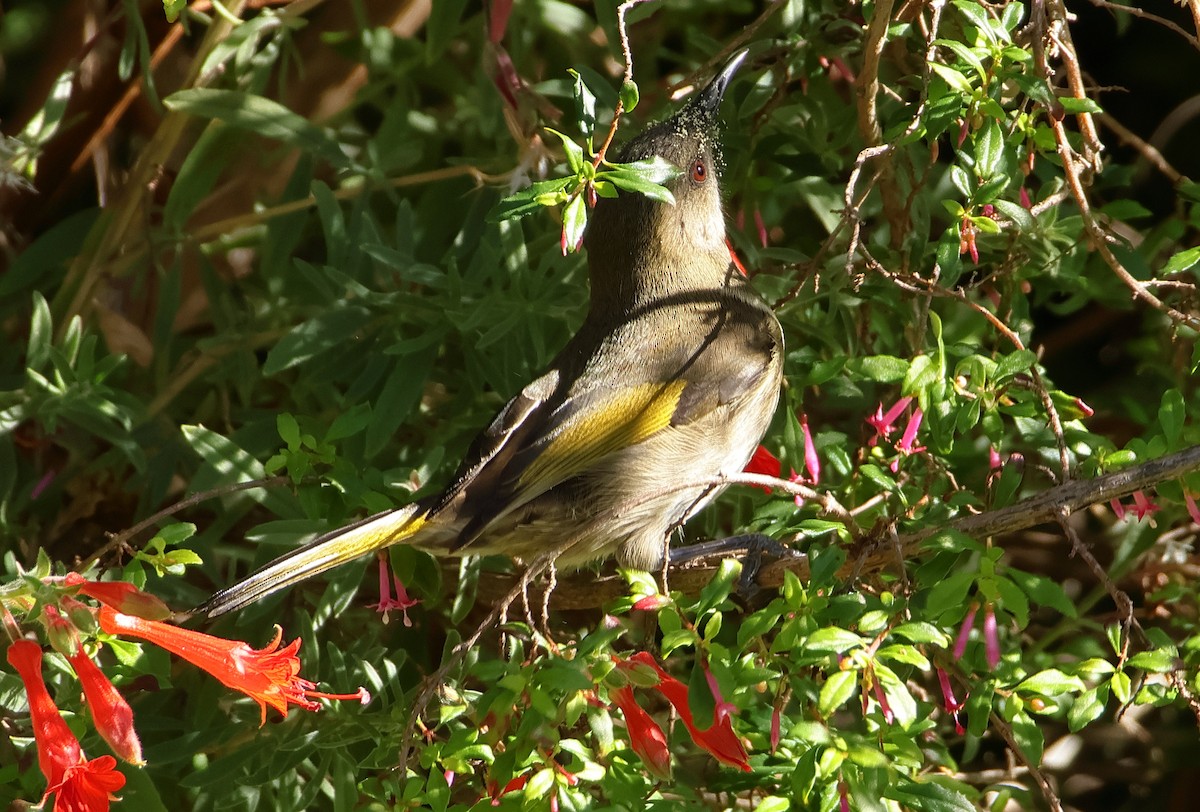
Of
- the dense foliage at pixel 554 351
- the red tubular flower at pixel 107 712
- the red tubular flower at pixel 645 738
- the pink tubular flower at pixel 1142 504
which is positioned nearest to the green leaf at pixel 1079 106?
the dense foliage at pixel 554 351

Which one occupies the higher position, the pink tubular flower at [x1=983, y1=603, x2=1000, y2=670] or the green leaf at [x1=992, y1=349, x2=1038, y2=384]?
the green leaf at [x1=992, y1=349, x2=1038, y2=384]

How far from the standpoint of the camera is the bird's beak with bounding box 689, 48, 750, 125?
262 cm

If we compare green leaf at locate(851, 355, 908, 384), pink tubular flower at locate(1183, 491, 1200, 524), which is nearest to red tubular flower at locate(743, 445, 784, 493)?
green leaf at locate(851, 355, 908, 384)

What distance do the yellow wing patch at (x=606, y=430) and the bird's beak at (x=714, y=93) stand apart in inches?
20.8

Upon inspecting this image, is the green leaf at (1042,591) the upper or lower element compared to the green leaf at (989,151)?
lower

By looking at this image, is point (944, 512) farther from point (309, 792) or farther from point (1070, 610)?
point (309, 792)

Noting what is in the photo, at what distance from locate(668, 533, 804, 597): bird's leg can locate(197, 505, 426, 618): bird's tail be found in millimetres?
606

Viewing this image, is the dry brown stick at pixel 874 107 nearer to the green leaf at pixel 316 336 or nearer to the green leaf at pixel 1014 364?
the green leaf at pixel 1014 364

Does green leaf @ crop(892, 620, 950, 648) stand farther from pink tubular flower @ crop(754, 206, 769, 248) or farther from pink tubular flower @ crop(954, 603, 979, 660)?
pink tubular flower @ crop(754, 206, 769, 248)

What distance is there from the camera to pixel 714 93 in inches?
104

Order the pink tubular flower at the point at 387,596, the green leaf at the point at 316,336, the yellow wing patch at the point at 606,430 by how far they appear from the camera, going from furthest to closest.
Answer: the yellow wing patch at the point at 606,430 < the green leaf at the point at 316,336 < the pink tubular flower at the point at 387,596

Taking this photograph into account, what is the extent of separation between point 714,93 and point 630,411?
63 centimetres

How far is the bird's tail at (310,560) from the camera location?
2.16m

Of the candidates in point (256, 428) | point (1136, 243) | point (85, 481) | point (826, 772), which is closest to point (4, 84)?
point (85, 481)
